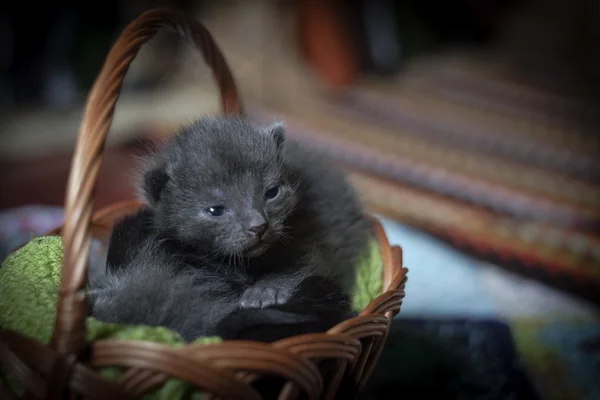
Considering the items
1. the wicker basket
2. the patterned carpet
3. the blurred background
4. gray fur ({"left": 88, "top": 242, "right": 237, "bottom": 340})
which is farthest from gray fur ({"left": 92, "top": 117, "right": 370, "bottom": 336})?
the patterned carpet

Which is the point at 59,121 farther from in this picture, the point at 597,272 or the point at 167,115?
the point at 597,272

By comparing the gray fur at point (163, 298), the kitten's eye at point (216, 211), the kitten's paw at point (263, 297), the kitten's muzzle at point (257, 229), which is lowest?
the kitten's paw at point (263, 297)

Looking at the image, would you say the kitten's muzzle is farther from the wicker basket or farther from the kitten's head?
the wicker basket

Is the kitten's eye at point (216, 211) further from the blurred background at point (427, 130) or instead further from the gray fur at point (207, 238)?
the blurred background at point (427, 130)

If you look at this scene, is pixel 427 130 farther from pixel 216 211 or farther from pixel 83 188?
pixel 83 188

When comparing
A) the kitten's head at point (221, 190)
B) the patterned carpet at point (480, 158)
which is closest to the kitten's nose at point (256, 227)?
the kitten's head at point (221, 190)
